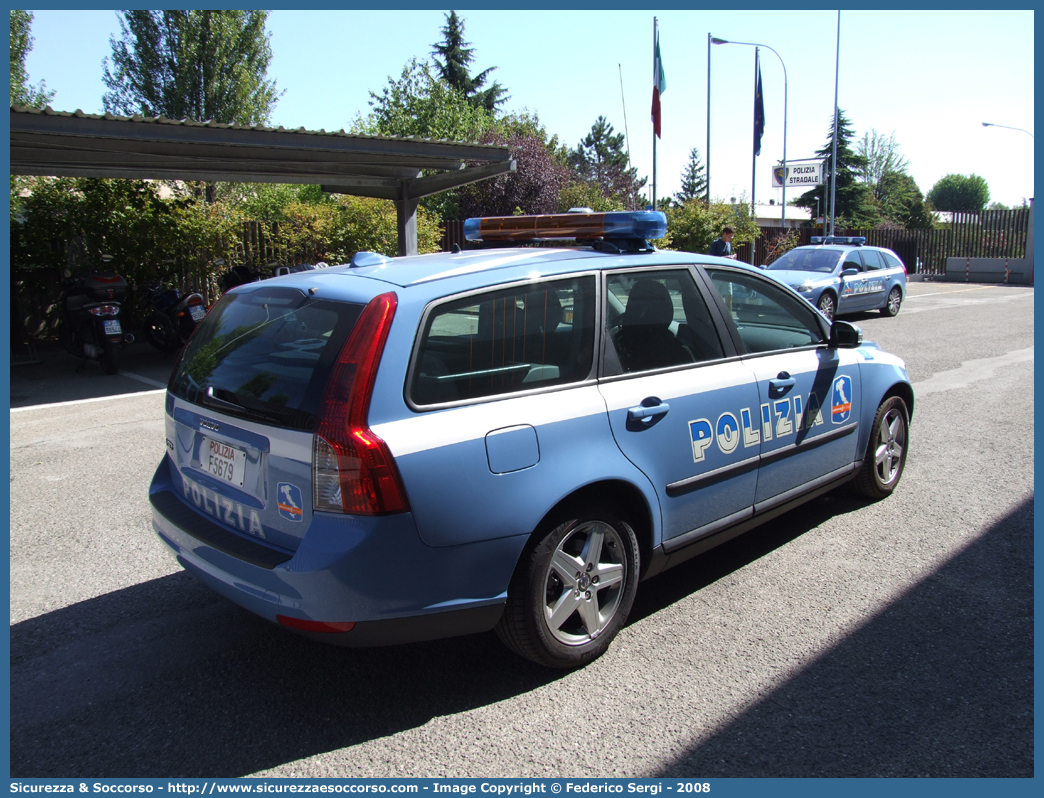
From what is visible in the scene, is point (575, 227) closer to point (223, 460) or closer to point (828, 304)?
point (223, 460)

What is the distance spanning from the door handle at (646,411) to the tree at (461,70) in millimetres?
46284

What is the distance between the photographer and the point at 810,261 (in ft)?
53.9

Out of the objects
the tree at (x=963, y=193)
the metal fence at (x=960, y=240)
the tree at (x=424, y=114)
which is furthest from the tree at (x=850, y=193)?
the tree at (x=963, y=193)

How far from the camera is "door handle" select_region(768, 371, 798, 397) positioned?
12.9 ft

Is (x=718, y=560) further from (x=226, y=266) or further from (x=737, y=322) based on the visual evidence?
(x=226, y=266)

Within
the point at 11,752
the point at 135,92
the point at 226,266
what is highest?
the point at 135,92

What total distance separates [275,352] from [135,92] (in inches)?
1580

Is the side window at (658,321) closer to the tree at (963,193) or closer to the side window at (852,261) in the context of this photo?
the side window at (852,261)

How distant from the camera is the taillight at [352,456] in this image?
2.56 m

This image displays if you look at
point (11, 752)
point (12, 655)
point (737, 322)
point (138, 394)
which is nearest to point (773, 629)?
point (737, 322)

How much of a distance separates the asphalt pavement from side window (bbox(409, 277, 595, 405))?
3.91ft

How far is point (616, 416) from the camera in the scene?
3.17m

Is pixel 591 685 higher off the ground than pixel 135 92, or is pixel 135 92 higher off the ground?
pixel 135 92

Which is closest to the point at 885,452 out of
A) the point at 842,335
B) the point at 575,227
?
the point at 842,335
